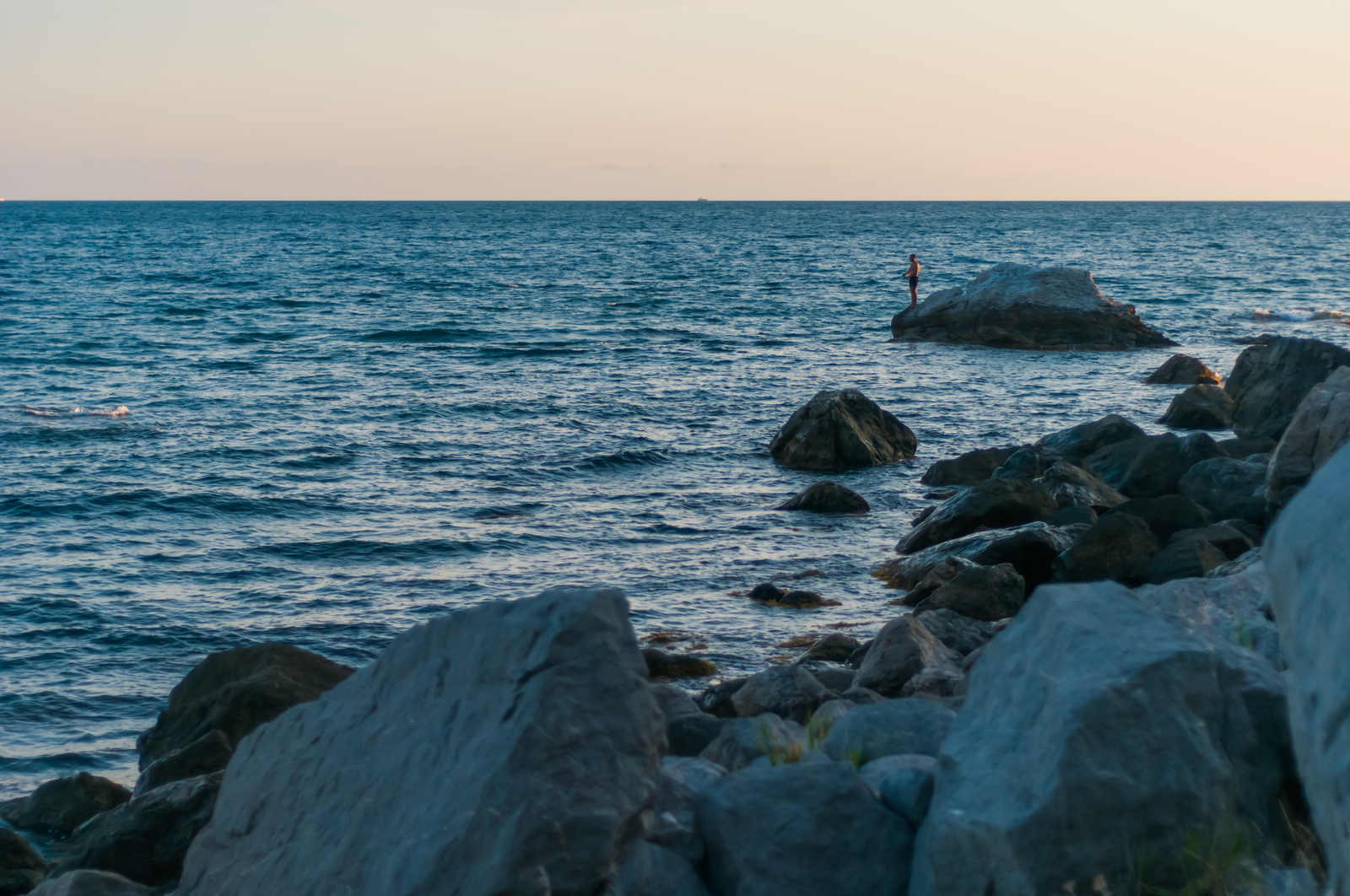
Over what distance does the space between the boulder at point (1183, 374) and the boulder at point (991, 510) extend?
14.5 meters

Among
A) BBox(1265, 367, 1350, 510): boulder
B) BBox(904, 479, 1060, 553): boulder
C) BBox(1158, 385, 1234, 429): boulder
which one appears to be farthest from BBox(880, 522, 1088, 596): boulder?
BBox(1158, 385, 1234, 429): boulder

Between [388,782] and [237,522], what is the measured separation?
11.9 m

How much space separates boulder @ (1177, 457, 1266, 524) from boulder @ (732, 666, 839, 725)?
6506mm

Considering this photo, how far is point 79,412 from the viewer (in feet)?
72.4

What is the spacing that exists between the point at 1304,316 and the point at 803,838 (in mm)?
39283

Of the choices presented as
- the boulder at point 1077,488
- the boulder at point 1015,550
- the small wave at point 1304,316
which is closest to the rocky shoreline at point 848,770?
the boulder at point 1015,550

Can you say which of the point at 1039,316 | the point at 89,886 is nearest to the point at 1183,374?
the point at 1039,316

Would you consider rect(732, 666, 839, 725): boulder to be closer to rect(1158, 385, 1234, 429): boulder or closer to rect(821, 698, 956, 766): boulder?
rect(821, 698, 956, 766): boulder

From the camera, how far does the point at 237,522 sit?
48.5ft

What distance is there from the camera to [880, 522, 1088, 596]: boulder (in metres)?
11.2

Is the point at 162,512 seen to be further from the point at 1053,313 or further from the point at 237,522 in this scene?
the point at 1053,313

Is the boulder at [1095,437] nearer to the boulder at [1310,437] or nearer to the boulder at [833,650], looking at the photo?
the boulder at [1310,437]

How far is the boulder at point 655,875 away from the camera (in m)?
3.57

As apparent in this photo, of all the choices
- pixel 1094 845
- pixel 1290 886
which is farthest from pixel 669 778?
pixel 1290 886
